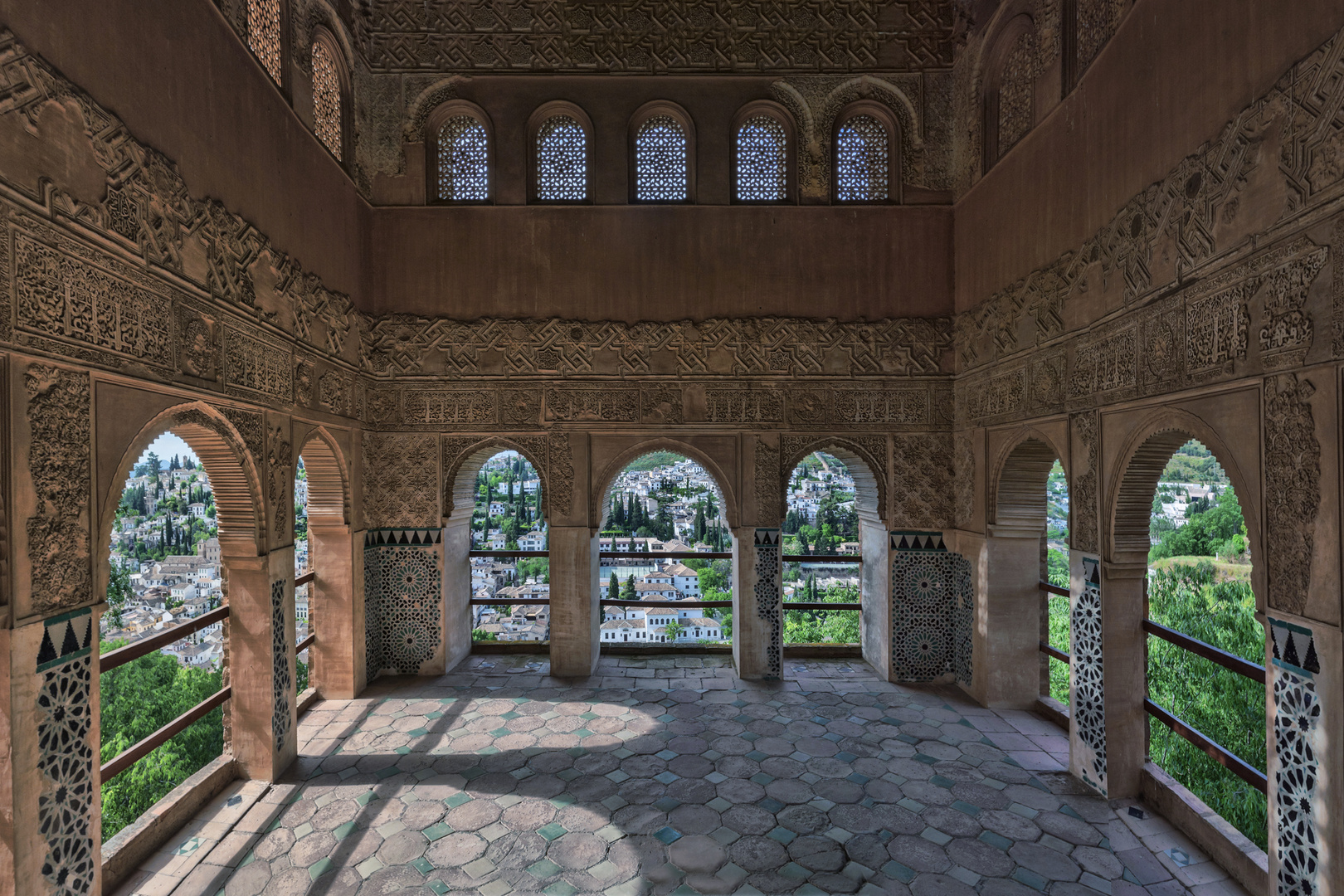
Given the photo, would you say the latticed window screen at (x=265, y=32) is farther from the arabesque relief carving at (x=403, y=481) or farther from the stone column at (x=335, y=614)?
the stone column at (x=335, y=614)

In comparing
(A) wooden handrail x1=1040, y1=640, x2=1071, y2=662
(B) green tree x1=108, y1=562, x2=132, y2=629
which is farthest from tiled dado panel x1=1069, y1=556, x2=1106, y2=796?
(B) green tree x1=108, y1=562, x2=132, y2=629

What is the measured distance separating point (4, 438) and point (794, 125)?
6.43 metres

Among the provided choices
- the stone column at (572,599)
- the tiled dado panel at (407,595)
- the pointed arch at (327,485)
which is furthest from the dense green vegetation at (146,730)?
the stone column at (572,599)

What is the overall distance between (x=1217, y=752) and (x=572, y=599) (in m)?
5.00

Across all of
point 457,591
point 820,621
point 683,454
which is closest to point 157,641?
point 457,591

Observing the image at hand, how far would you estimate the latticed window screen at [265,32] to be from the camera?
457 centimetres

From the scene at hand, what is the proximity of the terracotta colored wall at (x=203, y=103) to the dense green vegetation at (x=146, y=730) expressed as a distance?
18.2ft

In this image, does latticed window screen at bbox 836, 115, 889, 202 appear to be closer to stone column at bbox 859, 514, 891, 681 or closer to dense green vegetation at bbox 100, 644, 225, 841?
stone column at bbox 859, 514, 891, 681

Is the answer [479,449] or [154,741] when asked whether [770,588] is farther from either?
[154,741]

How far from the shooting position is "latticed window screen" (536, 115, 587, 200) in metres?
6.56

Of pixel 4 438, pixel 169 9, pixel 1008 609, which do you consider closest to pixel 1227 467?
pixel 1008 609

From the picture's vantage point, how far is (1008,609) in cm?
568

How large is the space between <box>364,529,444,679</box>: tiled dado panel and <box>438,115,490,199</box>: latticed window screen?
11.5ft

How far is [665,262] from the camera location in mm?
6457
